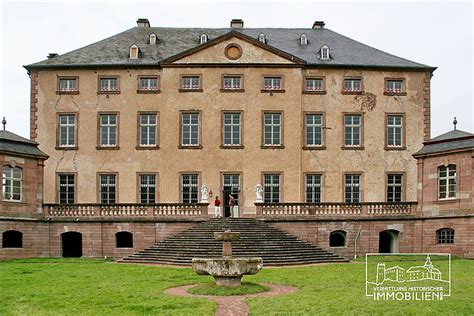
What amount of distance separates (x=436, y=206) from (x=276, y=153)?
10900mm

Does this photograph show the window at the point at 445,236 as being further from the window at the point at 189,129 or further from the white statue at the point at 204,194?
the window at the point at 189,129

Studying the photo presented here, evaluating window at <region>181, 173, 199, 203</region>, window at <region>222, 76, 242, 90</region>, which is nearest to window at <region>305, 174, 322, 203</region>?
window at <region>181, 173, 199, 203</region>

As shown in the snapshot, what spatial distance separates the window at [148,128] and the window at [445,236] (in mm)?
18137

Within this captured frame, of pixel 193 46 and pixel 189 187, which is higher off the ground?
pixel 193 46

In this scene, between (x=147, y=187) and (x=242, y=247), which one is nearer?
(x=242, y=247)

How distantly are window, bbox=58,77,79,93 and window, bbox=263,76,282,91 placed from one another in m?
12.0

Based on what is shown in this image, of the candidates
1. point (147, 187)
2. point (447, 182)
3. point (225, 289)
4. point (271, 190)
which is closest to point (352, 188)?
point (271, 190)

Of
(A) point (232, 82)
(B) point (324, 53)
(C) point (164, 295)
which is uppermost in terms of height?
(B) point (324, 53)

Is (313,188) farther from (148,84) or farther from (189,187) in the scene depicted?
(148,84)

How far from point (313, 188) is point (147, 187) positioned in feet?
34.4

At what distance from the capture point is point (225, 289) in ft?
61.6

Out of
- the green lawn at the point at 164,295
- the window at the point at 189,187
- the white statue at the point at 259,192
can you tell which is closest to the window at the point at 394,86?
the white statue at the point at 259,192

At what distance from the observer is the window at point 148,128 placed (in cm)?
4225

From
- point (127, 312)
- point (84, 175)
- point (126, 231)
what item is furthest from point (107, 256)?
point (127, 312)
